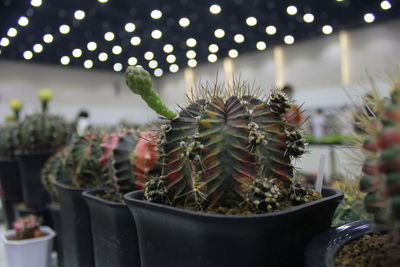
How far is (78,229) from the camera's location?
809mm

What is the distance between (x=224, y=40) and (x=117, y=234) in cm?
169

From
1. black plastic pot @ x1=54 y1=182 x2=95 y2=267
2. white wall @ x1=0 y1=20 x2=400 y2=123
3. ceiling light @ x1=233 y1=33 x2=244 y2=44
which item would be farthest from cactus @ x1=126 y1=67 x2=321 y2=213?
white wall @ x1=0 y1=20 x2=400 y2=123

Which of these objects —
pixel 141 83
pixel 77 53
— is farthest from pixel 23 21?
pixel 141 83

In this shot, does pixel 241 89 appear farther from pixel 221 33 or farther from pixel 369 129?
pixel 221 33

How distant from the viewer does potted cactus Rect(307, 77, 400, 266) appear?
0.25 metres

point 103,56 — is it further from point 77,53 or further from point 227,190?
point 227,190

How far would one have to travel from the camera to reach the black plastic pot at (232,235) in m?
0.35

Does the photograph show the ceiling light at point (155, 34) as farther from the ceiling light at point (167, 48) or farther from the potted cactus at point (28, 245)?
the potted cactus at point (28, 245)

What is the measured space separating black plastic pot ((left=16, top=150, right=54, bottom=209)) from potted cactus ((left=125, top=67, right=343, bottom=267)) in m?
0.99

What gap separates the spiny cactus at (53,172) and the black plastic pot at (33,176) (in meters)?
0.04

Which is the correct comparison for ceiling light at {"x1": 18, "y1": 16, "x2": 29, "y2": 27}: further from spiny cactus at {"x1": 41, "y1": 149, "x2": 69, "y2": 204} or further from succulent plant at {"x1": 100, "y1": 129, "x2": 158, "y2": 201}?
succulent plant at {"x1": 100, "y1": 129, "x2": 158, "y2": 201}

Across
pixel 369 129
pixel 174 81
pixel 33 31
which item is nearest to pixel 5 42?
pixel 33 31

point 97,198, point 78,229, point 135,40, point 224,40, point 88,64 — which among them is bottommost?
point 78,229

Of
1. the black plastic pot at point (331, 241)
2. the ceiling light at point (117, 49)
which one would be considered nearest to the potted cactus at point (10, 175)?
the ceiling light at point (117, 49)
